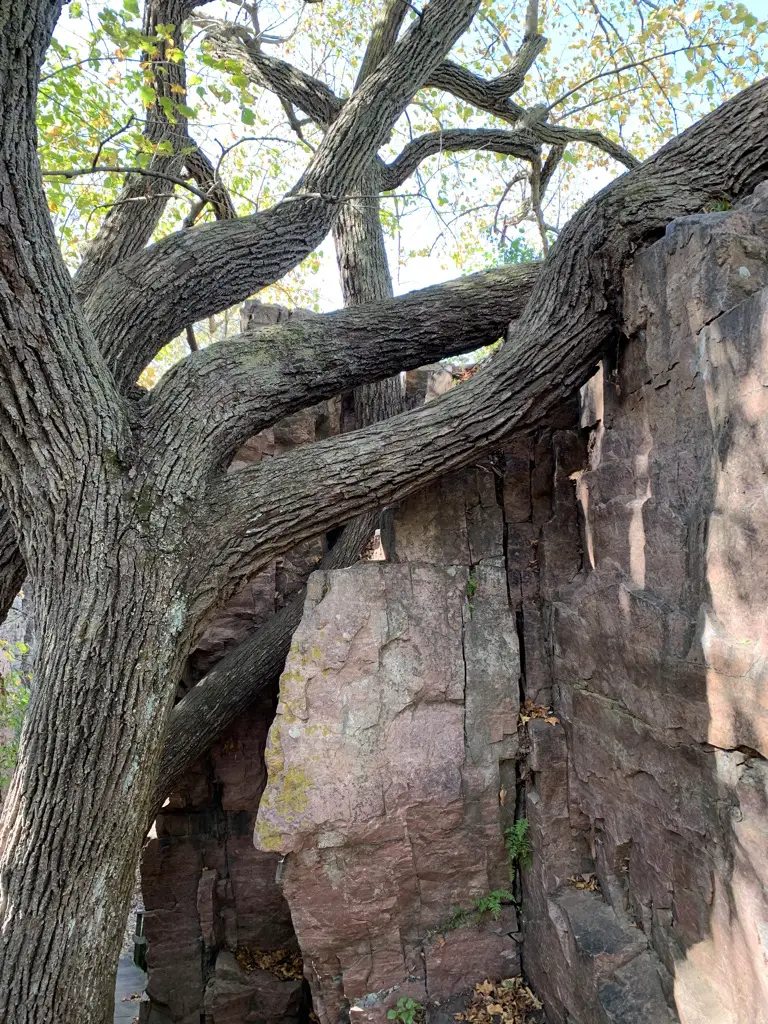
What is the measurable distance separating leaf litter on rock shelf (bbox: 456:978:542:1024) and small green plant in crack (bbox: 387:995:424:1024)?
24 centimetres

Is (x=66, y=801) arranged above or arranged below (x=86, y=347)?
below

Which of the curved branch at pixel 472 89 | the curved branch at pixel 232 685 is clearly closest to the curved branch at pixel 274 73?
the curved branch at pixel 472 89

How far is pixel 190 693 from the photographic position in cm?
496

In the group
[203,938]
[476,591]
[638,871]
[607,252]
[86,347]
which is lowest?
[203,938]

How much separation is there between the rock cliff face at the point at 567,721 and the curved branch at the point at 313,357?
865 millimetres

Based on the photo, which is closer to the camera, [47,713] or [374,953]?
[47,713]

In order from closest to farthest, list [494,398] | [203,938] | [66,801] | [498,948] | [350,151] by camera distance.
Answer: [66,801] < [494,398] < [498,948] < [350,151] < [203,938]

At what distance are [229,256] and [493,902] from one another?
436 cm

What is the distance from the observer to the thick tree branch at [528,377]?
3.70 m

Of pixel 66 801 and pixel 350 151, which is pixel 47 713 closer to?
pixel 66 801

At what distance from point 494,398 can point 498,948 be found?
3453 mm

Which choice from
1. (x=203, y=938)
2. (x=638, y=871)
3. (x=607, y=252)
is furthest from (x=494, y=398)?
(x=203, y=938)

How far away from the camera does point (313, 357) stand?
419cm

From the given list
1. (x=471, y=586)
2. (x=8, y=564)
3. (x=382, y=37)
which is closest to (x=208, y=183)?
(x=382, y=37)
